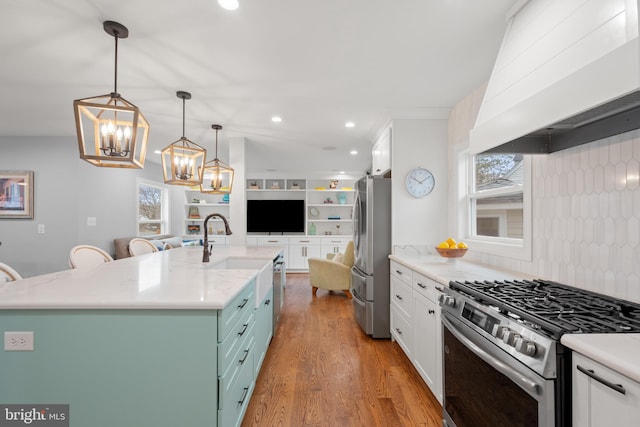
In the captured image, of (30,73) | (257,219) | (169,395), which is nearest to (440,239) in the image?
(169,395)

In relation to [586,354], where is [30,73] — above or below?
above

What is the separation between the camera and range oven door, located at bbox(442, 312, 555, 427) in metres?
1.00

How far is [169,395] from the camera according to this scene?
132 centimetres

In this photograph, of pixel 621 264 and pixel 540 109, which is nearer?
pixel 540 109

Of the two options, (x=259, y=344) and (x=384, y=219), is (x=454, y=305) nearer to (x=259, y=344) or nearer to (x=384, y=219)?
(x=259, y=344)

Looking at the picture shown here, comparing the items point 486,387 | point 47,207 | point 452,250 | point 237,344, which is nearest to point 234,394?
point 237,344

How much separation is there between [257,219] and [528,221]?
610cm

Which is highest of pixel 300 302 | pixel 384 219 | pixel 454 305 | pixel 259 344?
pixel 384 219

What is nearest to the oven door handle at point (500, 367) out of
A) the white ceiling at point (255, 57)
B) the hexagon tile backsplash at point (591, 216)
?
the hexagon tile backsplash at point (591, 216)

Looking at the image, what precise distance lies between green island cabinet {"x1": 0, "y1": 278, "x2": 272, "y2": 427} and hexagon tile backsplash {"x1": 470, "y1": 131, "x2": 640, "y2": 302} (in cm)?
195

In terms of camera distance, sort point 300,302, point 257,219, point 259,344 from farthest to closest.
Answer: point 257,219, point 300,302, point 259,344

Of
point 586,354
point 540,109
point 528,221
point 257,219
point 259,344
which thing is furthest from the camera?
point 257,219

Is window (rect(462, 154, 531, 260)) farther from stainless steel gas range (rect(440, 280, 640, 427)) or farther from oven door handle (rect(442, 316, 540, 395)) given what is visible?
oven door handle (rect(442, 316, 540, 395))

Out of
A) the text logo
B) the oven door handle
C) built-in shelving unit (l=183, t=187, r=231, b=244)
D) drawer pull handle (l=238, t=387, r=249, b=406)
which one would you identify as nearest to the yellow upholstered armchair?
drawer pull handle (l=238, t=387, r=249, b=406)
